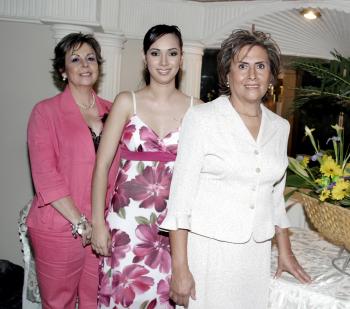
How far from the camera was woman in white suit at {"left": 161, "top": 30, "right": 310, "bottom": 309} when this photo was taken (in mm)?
1315

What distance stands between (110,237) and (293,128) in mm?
6910

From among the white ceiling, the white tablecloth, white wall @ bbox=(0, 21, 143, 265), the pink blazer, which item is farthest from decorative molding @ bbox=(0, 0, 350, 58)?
the white tablecloth

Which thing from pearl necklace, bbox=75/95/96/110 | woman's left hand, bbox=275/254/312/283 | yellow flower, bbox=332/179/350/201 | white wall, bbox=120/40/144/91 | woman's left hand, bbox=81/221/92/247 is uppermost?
white wall, bbox=120/40/144/91

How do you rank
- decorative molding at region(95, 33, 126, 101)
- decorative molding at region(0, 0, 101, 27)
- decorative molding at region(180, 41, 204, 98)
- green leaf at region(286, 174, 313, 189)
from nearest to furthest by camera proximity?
1. green leaf at region(286, 174, 313, 189)
2. decorative molding at region(0, 0, 101, 27)
3. decorative molding at region(95, 33, 126, 101)
4. decorative molding at region(180, 41, 204, 98)

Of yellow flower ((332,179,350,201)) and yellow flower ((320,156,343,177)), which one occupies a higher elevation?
yellow flower ((320,156,343,177))

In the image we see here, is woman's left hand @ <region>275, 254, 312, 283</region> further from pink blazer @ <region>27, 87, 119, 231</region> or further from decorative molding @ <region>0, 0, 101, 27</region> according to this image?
decorative molding @ <region>0, 0, 101, 27</region>

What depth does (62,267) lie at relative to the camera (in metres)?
1.90

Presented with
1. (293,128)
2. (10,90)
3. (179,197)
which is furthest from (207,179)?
(293,128)

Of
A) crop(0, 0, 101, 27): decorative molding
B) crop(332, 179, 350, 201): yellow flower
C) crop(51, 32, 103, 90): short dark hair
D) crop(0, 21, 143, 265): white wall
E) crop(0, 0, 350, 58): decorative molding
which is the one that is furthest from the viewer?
crop(0, 0, 350, 58): decorative molding

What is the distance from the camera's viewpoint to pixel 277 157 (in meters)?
1.42

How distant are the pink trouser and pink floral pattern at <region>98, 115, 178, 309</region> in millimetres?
198

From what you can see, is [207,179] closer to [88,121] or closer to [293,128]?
[88,121]

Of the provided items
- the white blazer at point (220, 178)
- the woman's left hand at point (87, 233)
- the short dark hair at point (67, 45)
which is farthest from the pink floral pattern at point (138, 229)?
the short dark hair at point (67, 45)

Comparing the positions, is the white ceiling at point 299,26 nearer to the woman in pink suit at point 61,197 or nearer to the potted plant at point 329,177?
the potted plant at point 329,177
